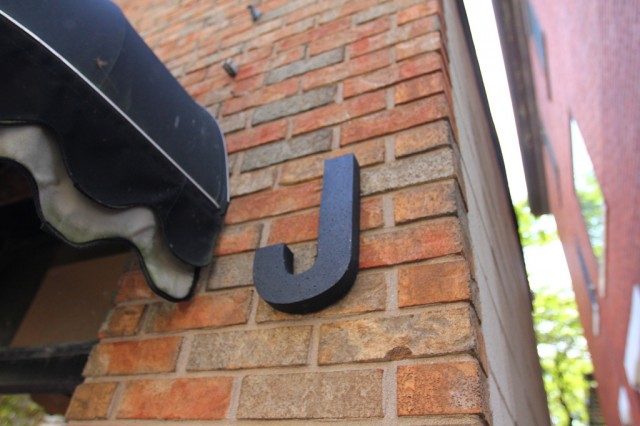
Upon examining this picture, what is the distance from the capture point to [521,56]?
6.00 m

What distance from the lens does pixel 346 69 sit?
1.28 meters

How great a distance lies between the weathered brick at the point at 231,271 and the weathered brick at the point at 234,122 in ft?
1.62

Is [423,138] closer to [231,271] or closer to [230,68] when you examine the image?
[231,271]

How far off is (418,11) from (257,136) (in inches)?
25.1

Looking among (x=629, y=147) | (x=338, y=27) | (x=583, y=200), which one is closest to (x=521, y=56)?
(x=583, y=200)

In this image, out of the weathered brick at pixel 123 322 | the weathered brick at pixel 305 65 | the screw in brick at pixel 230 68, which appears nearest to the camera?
the weathered brick at pixel 123 322

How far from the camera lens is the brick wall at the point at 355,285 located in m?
0.73

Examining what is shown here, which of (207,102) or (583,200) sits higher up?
(207,102)

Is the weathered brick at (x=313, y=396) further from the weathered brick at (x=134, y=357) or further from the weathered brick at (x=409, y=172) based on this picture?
the weathered brick at (x=409, y=172)

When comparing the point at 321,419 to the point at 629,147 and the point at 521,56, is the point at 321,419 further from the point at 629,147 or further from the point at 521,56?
the point at 521,56

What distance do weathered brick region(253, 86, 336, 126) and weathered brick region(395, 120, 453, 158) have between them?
31 centimetres

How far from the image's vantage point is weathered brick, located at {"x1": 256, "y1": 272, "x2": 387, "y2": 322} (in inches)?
31.8

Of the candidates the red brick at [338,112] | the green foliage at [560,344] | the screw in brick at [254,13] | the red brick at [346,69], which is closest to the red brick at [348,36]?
the red brick at [346,69]

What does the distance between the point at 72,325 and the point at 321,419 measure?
56.5 inches
